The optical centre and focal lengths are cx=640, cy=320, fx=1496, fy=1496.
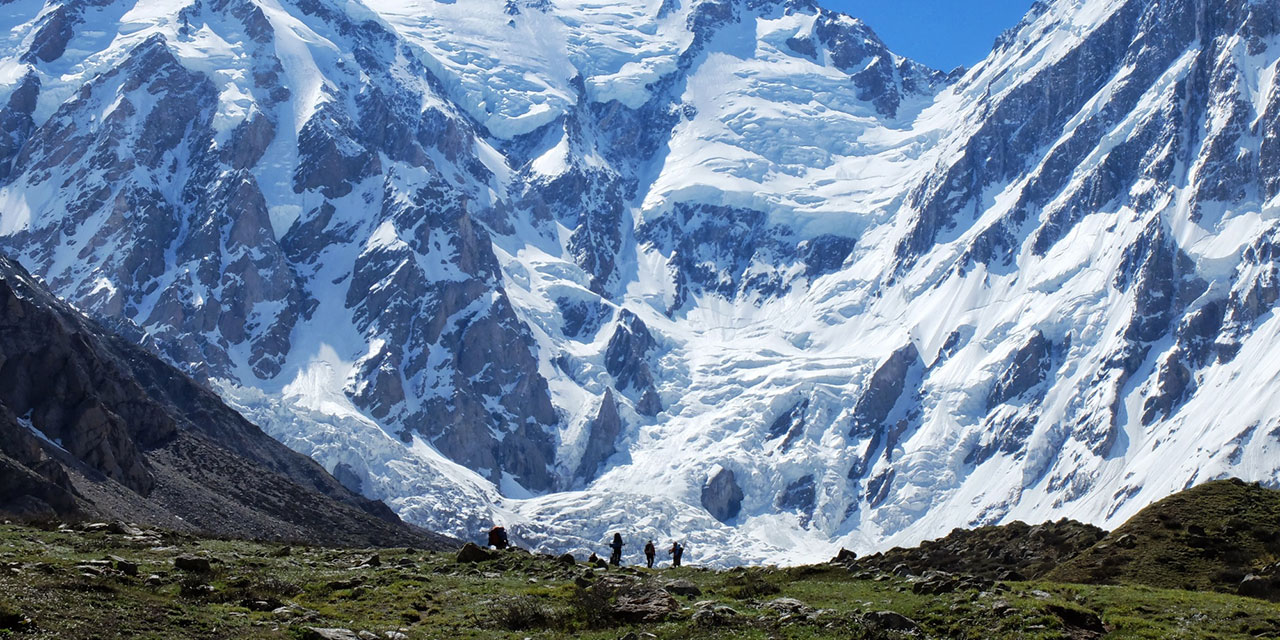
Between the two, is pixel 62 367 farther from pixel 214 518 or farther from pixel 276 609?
pixel 276 609

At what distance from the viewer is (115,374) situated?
531 ft

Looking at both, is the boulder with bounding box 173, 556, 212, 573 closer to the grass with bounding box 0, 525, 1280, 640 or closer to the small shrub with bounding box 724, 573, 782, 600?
the grass with bounding box 0, 525, 1280, 640

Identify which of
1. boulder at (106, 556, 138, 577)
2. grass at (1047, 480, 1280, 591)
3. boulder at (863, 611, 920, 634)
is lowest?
boulder at (106, 556, 138, 577)

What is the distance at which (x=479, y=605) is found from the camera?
41.6 meters

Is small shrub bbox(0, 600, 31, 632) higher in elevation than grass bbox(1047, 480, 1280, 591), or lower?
lower

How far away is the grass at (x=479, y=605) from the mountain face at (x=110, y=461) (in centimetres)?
6270

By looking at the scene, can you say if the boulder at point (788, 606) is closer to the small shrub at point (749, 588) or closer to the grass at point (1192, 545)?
A: the small shrub at point (749, 588)

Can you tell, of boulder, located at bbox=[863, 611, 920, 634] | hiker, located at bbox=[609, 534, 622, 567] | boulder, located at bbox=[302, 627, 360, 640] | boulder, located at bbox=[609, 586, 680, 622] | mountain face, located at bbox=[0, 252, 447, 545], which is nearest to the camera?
boulder, located at bbox=[302, 627, 360, 640]

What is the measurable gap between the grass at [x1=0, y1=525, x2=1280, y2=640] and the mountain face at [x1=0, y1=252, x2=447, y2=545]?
206 feet

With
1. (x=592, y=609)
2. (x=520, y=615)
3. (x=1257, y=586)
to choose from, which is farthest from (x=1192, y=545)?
(x=520, y=615)

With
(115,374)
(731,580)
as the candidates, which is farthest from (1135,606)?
(115,374)

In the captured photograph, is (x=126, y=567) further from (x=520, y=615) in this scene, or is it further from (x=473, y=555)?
(x=473, y=555)

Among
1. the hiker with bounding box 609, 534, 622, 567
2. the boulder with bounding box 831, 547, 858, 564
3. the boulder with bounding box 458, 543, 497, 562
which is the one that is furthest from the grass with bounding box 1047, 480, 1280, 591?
the boulder with bounding box 458, 543, 497, 562

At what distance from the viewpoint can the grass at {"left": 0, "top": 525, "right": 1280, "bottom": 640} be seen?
34.8 m
